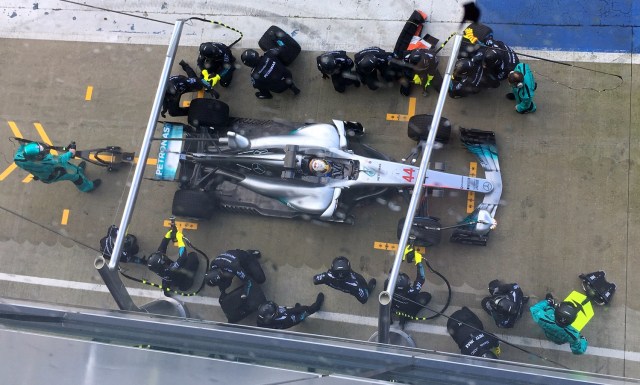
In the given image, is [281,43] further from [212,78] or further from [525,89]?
[525,89]

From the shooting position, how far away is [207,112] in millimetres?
8625

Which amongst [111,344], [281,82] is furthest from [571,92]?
[111,344]

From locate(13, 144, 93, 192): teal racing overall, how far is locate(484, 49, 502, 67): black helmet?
22.3ft

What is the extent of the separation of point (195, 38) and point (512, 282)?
698 centimetres

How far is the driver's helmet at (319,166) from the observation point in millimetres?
7480

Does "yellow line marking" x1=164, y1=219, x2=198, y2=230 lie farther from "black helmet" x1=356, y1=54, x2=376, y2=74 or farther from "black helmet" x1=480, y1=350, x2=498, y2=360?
"black helmet" x1=480, y1=350, x2=498, y2=360

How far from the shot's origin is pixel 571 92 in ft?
28.2

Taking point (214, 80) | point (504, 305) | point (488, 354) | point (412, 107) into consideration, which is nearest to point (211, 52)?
point (214, 80)

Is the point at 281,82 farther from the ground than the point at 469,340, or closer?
farther from the ground

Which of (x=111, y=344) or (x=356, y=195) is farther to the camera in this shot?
(x=356, y=195)

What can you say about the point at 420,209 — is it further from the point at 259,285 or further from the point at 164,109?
the point at 164,109

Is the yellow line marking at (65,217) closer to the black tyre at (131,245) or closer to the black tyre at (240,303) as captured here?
the black tyre at (131,245)

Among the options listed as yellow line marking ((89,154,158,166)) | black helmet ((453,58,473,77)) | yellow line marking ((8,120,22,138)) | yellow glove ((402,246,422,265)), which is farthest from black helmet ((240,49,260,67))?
yellow line marking ((8,120,22,138))

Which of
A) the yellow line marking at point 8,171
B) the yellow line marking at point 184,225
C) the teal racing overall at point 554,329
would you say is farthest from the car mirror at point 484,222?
the yellow line marking at point 8,171
